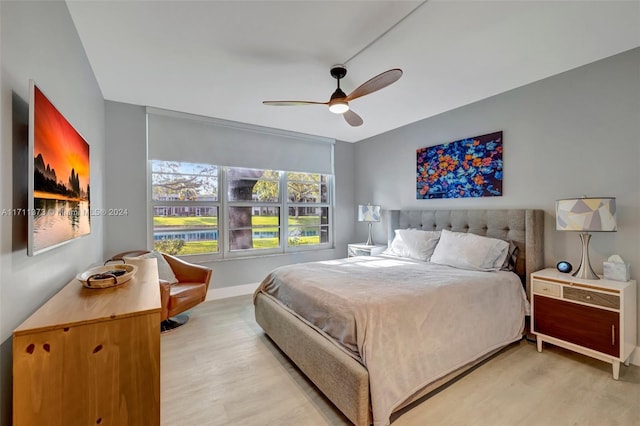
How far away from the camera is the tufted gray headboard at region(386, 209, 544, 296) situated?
107 inches

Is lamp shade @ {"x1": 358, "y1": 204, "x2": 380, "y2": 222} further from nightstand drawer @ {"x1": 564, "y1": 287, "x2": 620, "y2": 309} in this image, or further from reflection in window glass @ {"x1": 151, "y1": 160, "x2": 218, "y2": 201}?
nightstand drawer @ {"x1": 564, "y1": 287, "x2": 620, "y2": 309}

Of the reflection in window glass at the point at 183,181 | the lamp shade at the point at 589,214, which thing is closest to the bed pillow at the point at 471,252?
the lamp shade at the point at 589,214

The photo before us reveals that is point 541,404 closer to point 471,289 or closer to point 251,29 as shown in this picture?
point 471,289

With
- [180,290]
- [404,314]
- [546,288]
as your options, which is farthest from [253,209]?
[546,288]

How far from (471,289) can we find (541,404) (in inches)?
31.4

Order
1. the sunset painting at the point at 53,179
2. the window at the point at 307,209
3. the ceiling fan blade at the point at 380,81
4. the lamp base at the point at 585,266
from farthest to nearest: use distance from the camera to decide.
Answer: the window at the point at 307,209 → the lamp base at the point at 585,266 → the ceiling fan blade at the point at 380,81 → the sunset painting at the point at 53,179

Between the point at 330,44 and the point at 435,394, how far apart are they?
2.71 m

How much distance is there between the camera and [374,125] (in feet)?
13.9

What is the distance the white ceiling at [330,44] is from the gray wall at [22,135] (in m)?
0.43

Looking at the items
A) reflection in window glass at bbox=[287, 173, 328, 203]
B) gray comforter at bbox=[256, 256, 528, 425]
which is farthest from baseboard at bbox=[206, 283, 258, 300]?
reflection in window glass at bbox=[287, 173, 328, 203]

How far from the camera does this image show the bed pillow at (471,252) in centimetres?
280

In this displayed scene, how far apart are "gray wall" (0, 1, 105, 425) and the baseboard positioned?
2.14 metres

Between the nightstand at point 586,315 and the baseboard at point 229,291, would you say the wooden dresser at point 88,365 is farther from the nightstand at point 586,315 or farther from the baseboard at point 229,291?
the nightstand at point 586,315

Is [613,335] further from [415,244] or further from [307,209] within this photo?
[307,209]
